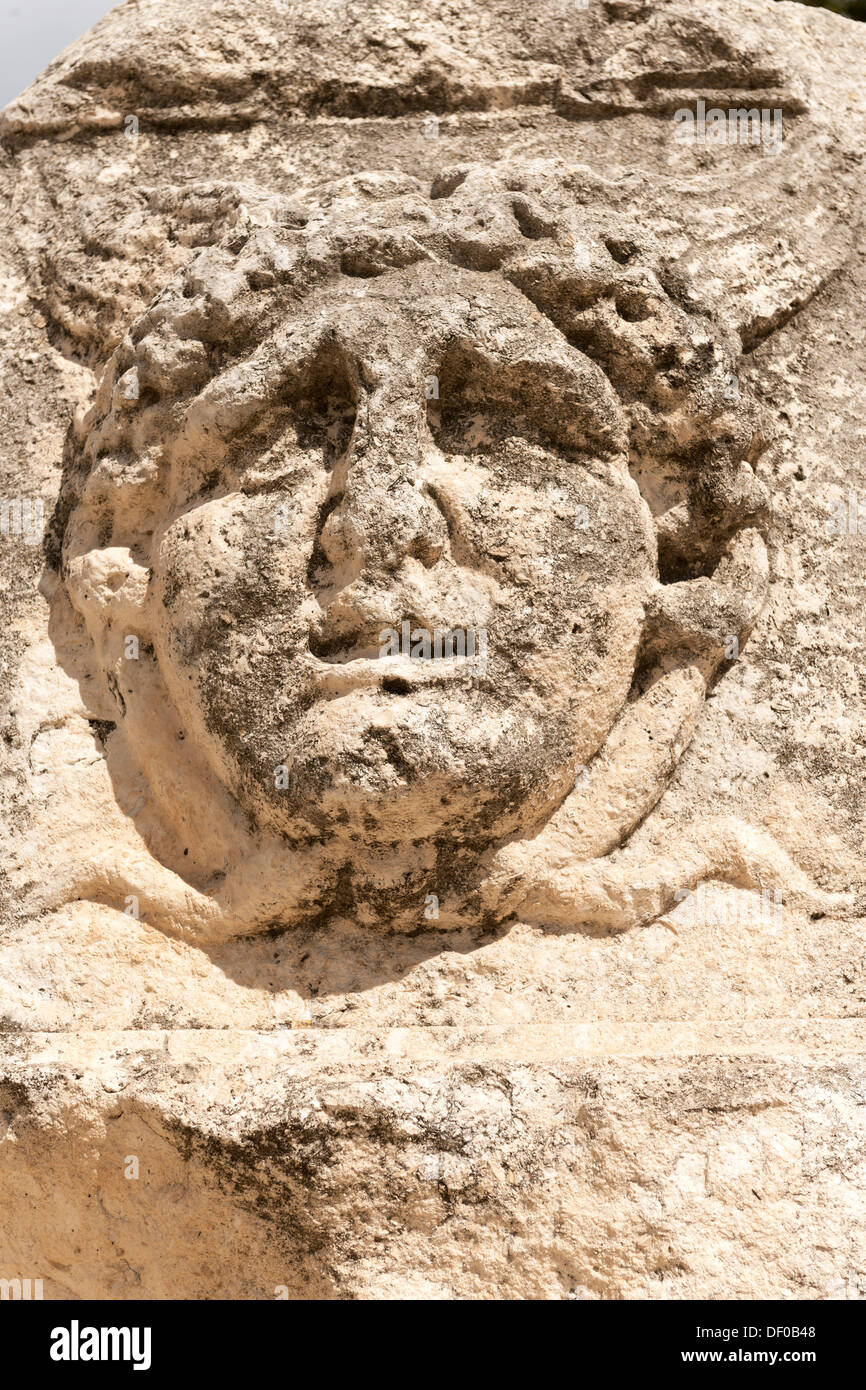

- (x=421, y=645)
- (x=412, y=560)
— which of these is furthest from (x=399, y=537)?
(x=421, y=645)

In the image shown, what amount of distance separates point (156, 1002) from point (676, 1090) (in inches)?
33.7

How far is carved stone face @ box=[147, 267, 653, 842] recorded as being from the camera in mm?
2193

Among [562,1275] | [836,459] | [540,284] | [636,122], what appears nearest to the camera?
[562,1275]

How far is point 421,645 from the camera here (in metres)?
2.23

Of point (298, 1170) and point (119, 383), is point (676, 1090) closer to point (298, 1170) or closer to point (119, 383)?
point (298, 1170)

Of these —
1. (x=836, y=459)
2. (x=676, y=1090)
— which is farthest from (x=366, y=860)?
(x=836, y=459)

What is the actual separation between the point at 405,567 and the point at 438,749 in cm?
31

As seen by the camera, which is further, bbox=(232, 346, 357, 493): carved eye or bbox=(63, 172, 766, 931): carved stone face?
bbox=(232, 346, 357, 493): carved eye

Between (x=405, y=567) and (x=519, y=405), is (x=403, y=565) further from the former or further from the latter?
(x=519, y=405)

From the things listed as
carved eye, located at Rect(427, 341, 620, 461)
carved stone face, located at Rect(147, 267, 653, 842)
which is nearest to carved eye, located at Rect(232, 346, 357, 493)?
carved stone face, located at Rect(147, 267, 653, 842)

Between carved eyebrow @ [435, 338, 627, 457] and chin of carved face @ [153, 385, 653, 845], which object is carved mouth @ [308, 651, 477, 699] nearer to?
chin of carved face @ [153, 385, 653, 845]

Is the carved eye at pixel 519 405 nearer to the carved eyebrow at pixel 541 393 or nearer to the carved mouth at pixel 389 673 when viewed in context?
the carved eyebrow at pixel 541 393

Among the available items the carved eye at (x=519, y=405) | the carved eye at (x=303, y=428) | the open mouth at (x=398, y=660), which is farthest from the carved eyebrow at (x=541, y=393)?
the open mouth at (x=398, y=660)

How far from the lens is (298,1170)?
2.03 meters
